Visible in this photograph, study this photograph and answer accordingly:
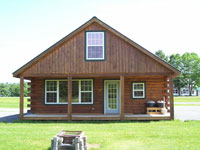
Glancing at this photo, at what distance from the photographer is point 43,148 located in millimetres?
7469

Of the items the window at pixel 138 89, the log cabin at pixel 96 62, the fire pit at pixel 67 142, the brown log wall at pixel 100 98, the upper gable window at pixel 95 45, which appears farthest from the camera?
the window at pixel 138 89

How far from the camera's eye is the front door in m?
16.0

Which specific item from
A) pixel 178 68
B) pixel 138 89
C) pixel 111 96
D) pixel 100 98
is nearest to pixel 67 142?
pixel 100 98

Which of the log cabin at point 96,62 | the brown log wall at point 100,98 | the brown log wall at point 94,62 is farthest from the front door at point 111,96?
the brown log wall at point 94,62

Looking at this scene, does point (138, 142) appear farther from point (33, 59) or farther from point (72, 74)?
point (33, 59)

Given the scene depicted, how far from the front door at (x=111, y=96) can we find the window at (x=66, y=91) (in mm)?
1015

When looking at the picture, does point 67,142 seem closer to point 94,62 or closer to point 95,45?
point 94,62

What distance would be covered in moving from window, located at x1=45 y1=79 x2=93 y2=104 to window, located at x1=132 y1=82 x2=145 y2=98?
2829mm

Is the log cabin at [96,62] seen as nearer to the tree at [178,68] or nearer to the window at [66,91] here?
the window at [66,91]

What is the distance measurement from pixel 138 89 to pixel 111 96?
1843mm

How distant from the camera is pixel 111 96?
1600cm

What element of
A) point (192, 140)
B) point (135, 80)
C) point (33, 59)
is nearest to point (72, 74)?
point (33, 59)

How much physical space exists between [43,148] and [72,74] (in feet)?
22.4

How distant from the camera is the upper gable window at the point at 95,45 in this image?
1409 cm
